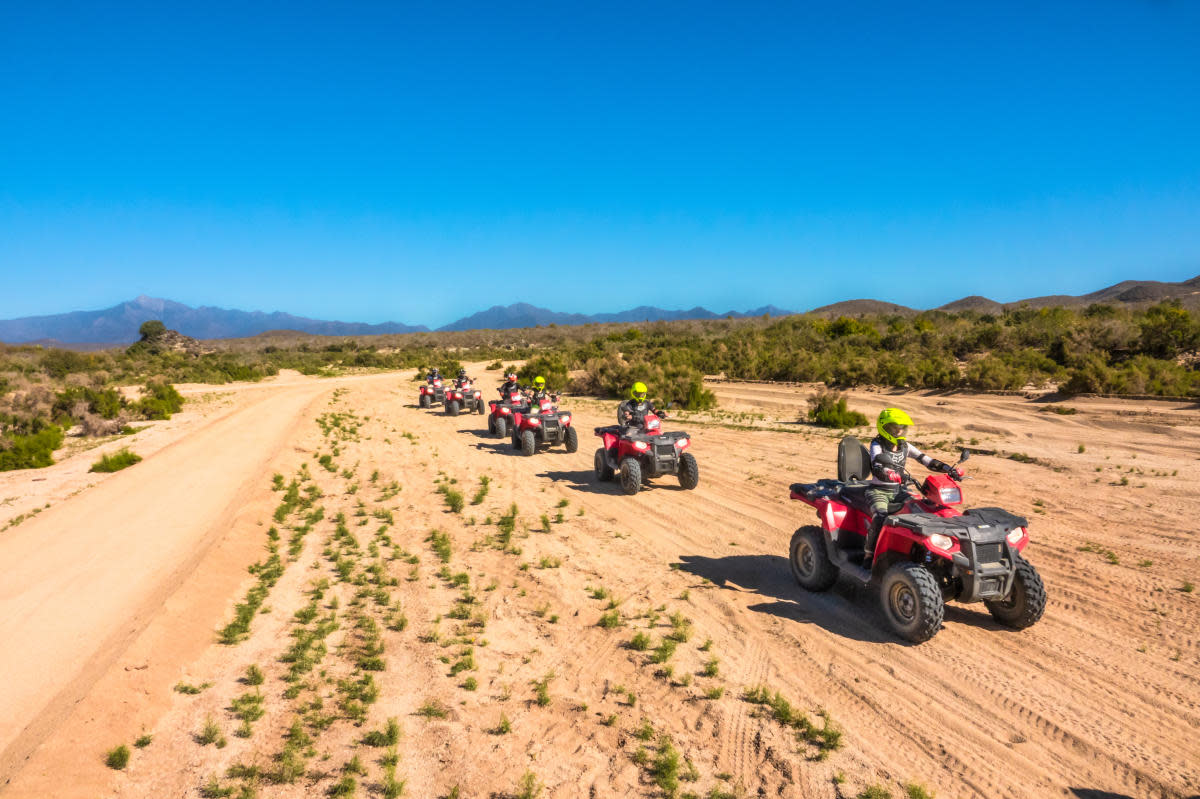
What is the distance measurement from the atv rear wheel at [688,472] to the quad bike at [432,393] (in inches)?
609

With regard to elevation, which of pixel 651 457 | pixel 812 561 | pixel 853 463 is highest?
pixel 853 463

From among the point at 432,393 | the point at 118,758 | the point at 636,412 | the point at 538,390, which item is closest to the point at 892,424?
the point at 636,412

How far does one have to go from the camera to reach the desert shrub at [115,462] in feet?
44.3

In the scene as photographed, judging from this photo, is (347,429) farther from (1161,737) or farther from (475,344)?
(475,344)

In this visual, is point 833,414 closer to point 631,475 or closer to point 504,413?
point 631,475

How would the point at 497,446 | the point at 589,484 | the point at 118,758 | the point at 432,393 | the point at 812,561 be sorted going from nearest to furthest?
1. the point at 118,758
2. the point at 812,561
3. the point at 589,484
4. the point at 497,446
5. the point at 432,393

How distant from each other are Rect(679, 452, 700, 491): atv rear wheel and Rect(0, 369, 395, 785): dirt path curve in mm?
6912

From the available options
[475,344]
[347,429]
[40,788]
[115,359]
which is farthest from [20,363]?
[475,344]

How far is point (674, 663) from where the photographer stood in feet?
16.9

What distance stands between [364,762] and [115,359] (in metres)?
54.1

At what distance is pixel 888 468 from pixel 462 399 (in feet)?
58.8

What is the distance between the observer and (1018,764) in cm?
380

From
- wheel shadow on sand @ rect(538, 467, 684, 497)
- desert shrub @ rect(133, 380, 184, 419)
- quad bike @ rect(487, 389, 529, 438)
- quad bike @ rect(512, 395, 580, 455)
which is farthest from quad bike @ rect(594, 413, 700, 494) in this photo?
desert shrub @ rect(133, 380, 184, 419)

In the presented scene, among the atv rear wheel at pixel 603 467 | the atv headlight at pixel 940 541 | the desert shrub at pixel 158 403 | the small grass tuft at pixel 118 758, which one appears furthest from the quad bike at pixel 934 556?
the desert shrub at pixel 158 403
